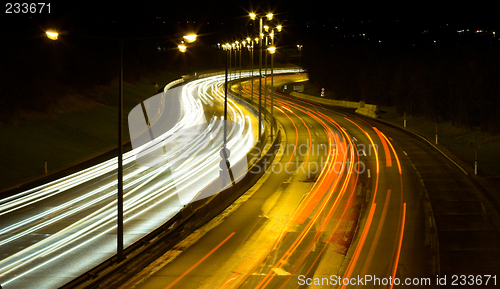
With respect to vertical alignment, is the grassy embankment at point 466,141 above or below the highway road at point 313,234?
above

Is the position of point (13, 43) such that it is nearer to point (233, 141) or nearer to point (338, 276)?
point (233, 141)

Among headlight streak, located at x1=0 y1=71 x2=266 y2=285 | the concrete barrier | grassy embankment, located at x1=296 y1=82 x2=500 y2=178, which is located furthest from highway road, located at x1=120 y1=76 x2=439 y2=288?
the concrete barrier

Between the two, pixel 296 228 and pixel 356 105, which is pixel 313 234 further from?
pixel 356 105

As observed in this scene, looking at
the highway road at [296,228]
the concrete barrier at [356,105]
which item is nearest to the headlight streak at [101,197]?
the highway road at [296,228]

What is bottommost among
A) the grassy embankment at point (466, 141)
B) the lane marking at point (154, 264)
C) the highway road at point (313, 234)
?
the lane marking at point (154, 264)

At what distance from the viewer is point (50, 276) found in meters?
12.6

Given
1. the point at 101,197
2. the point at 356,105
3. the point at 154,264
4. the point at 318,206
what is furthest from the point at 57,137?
the point at 356,105

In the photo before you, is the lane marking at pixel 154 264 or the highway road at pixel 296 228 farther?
the highway road at pixel 296 228

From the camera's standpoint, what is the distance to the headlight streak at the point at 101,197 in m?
14.6

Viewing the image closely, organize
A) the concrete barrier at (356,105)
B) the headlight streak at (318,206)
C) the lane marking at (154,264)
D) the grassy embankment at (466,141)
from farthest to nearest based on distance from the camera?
the concrete barrier at (356,105)
the grassy embankment at (466,141)
the headlight streak at (318,206)
the lane marking at (154,264)

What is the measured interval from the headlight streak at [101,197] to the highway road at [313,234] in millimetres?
3394

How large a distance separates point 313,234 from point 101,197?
1040cm

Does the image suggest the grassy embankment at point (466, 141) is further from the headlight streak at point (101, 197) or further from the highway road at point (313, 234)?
the headlight streak at point (101, 197)

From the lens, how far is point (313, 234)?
16.1 meters
